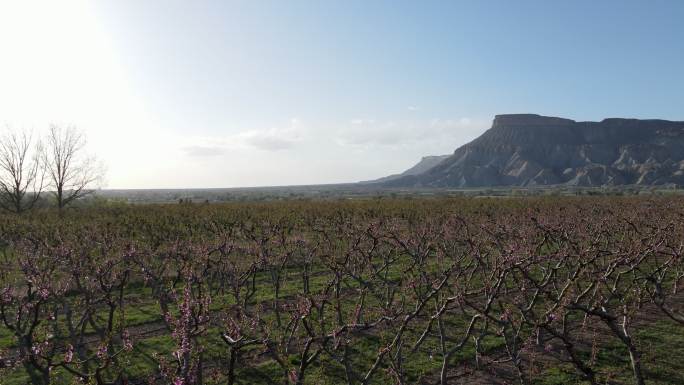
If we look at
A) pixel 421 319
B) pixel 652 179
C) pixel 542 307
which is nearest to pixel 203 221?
pixel 421 319

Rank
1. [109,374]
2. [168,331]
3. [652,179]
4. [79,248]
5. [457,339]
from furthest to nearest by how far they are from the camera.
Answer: [652,179], [79,248], [168,331], [457,339], [109,374]

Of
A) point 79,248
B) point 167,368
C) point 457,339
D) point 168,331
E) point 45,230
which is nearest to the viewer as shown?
point 167,368

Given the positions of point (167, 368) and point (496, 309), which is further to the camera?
point (496, 309)

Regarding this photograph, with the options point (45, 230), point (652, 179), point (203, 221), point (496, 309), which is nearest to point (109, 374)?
point (496, 309)

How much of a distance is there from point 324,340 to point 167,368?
1937 mm

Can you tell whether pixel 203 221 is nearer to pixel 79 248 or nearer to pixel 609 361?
pixel 79 248

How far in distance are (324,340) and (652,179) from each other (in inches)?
7491

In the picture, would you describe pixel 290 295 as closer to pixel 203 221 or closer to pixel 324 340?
pixel 324 340

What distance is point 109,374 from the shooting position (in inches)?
378

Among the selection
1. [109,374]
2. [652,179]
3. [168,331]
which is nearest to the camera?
[109,374]

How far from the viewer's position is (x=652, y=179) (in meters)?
160

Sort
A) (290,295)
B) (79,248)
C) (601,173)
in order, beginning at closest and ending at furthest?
1. (79,248)
2. (290,295)
3. (601,173)

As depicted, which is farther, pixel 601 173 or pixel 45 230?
pixel 601 173

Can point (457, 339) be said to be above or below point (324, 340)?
below
